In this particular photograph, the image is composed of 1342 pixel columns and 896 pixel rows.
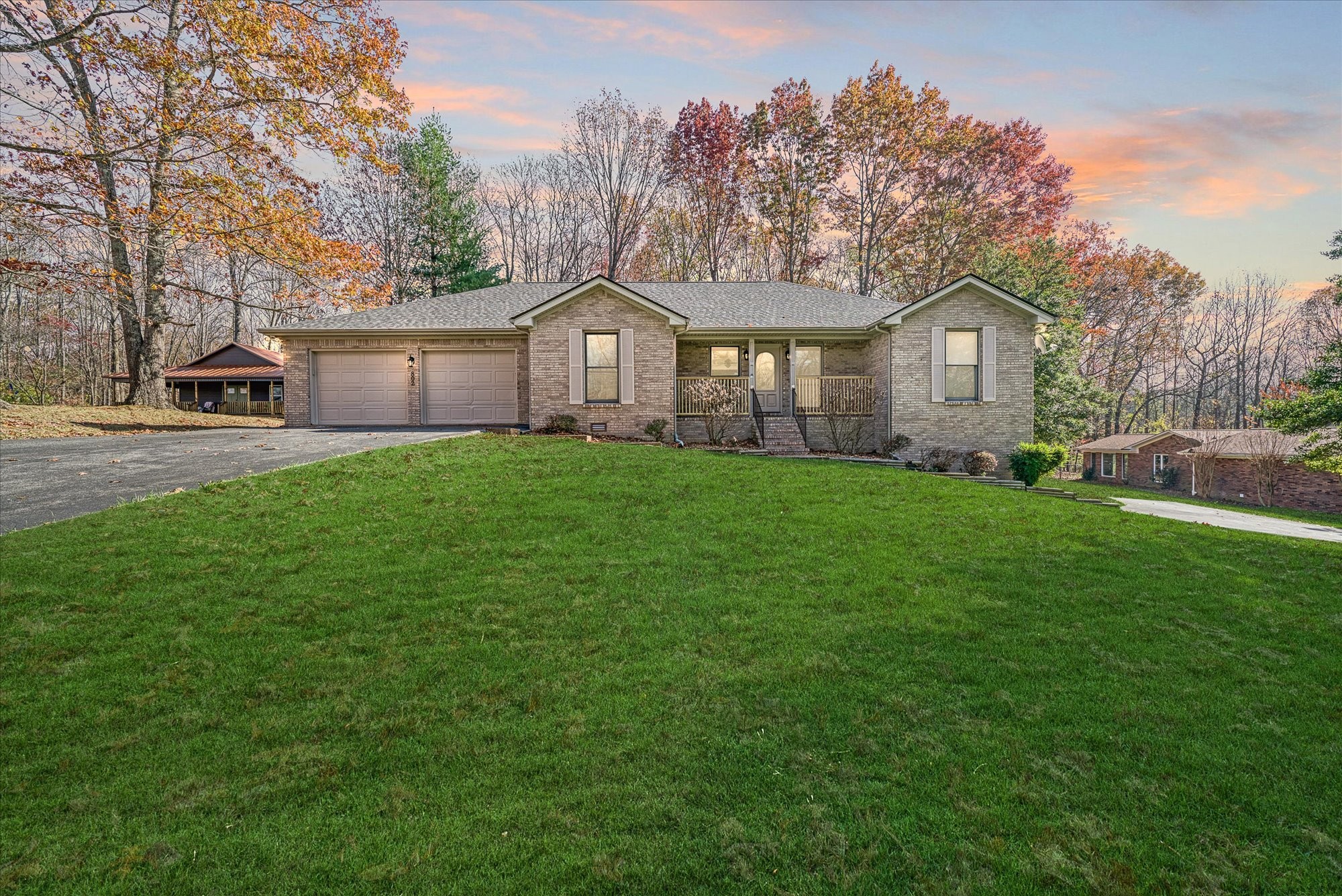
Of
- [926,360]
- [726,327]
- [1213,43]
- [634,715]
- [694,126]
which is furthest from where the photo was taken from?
[694,126]

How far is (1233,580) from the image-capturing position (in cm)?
612

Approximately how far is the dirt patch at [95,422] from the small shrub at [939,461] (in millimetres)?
18492

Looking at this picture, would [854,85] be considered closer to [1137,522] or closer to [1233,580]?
[1137,522]

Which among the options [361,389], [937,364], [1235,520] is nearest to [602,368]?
[361,389]

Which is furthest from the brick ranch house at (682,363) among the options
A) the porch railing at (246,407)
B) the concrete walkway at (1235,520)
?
the porch railing at (246,407)

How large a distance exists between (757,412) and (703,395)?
5.22ft

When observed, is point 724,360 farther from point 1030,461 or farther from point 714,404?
point 1030,461

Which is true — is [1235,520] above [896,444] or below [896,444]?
below

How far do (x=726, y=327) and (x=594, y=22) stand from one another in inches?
308

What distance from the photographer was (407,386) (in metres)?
17.8

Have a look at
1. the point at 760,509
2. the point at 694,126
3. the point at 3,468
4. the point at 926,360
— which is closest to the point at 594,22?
the point at 760,509

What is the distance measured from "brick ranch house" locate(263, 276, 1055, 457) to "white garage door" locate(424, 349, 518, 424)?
0.04 m

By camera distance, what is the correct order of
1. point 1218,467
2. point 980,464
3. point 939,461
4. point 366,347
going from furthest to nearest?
1. point 1218,467
2. point 366,347
3. point 939,461
4. point 980,464

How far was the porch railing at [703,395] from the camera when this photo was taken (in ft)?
53.5
